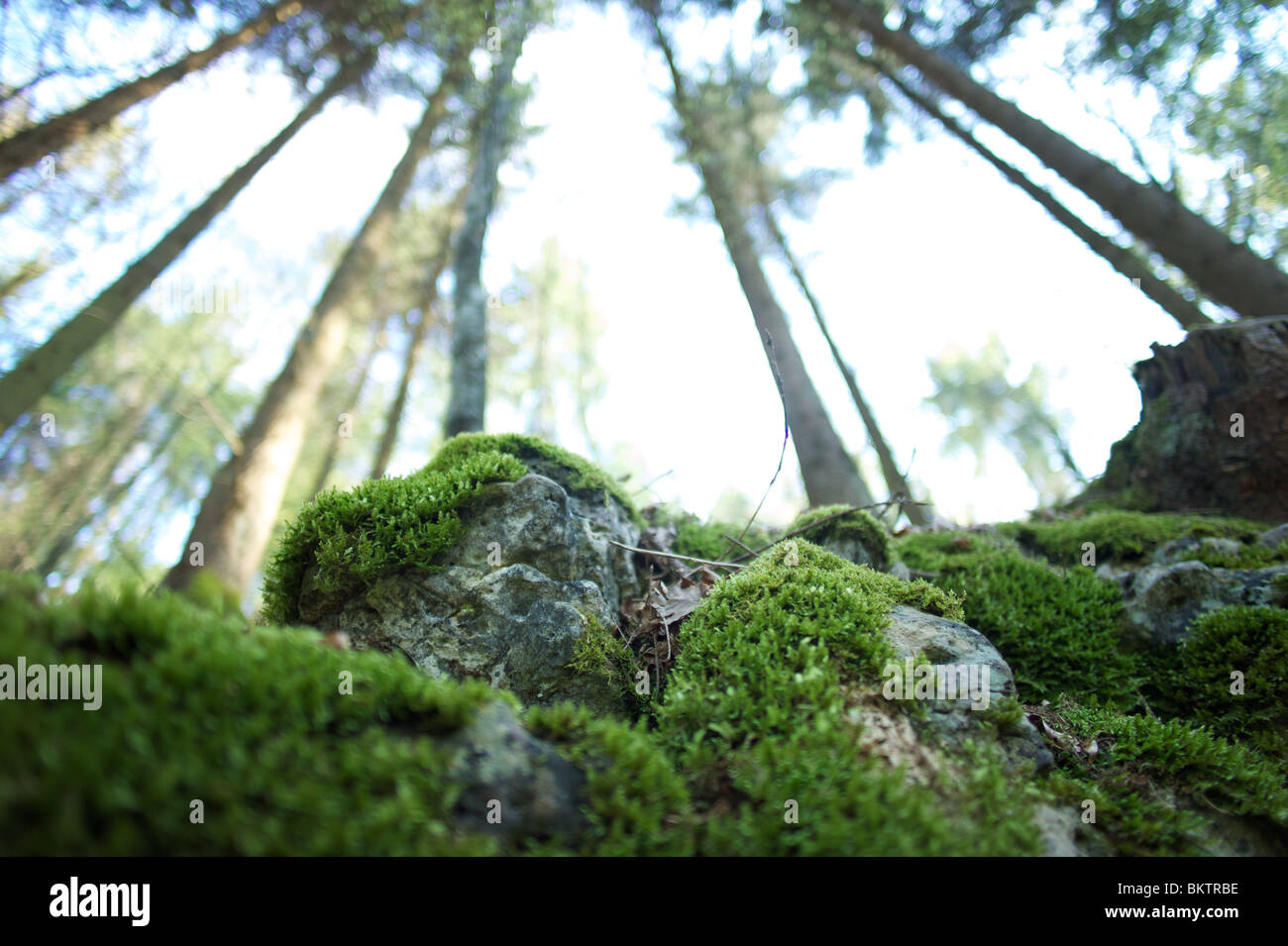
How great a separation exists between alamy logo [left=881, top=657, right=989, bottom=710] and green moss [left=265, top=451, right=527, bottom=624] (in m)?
2.33

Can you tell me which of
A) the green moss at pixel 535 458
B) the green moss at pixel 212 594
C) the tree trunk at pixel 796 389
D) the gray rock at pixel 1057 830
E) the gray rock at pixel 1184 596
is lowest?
the gray rock at pixel 1057 830

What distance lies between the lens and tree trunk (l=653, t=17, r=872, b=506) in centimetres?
662

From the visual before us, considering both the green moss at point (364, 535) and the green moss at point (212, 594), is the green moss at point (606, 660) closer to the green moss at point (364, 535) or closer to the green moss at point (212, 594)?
the green moss at point (364, 535)

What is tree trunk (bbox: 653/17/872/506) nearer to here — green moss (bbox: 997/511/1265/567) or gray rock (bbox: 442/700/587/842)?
green moss (bbox: 997/511/1265/567)

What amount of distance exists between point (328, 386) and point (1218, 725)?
15613 mm

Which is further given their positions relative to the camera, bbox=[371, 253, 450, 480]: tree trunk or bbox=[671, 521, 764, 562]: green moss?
bbox=[371, 253, 450, 480]: tree trunk

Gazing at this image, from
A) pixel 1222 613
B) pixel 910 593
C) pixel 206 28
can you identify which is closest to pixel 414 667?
pixel 910 593

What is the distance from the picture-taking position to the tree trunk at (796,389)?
21.7 ft

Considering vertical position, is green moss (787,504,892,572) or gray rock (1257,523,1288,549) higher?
green moss (787,504,892,572)

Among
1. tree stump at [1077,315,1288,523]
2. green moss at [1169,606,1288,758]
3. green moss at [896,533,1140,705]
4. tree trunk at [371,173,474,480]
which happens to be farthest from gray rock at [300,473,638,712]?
tree trunk at [371,173,474,480]

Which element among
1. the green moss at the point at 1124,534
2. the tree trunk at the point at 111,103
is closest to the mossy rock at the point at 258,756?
the green moss at the point at 1124,534

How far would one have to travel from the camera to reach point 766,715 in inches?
85.4
